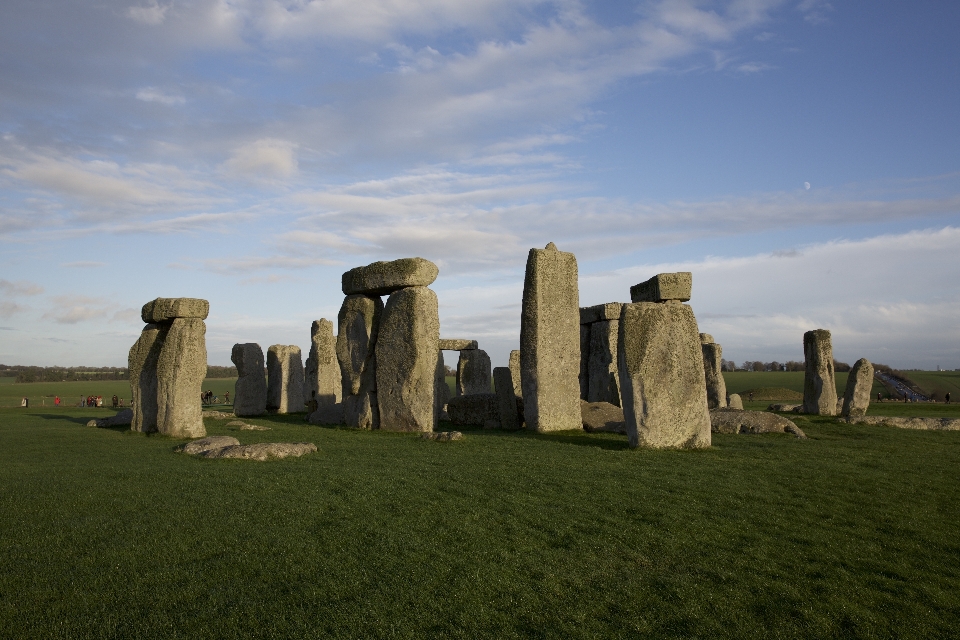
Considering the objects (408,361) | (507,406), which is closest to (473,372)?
Answer: (507,406)

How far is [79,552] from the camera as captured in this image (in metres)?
5.12

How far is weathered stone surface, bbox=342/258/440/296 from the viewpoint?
14227 millimetres

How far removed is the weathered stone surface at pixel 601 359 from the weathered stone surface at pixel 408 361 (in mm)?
6183

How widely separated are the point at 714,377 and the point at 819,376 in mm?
2795

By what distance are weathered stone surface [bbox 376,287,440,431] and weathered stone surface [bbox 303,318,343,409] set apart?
258 inches

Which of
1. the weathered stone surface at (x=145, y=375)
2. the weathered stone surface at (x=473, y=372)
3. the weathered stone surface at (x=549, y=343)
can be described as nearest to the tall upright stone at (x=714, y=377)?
the weathered stone surface at (x=549, y=343)

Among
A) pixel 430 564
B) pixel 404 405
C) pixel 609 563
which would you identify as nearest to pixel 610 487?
pixel 609 563

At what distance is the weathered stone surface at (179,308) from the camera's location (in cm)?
1283

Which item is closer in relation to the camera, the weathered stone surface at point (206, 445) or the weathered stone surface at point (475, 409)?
the weathered stone surface at point (206, 445)

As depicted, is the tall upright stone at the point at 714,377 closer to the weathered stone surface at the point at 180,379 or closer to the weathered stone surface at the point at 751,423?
the weathered stone surface at the point at 751,423

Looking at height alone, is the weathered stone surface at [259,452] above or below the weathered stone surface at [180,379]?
below

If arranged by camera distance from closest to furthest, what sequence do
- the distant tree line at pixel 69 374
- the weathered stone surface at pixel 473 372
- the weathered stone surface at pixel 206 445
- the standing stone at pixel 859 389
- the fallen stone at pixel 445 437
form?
the weathered stone surface at pixel 206 445 → the fallen stone at pixel 445 437 → the standing stone at pixel 859 389 → the weathered stone surface at pixel 473 372 → the distant tree line at pixel 69 374

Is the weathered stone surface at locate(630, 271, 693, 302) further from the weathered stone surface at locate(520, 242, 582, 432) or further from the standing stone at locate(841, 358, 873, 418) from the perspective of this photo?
the standing stone at locate(841, 358, 873, 418)

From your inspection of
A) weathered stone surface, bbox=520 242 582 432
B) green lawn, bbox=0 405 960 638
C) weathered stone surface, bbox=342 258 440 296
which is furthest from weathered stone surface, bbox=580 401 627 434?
weathered stone surface, bbox=342 258 440 296
